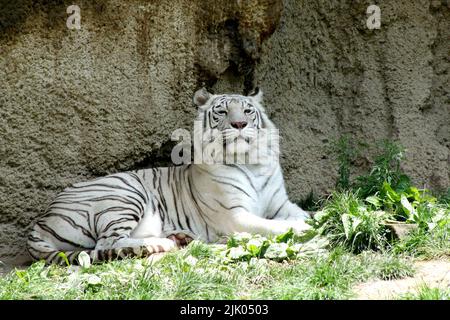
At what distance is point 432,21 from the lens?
25.6 ft

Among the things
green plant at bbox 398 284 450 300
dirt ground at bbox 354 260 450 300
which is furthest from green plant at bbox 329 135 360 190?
green plant at bbox 398 284 450 300

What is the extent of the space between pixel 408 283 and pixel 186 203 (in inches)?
94.5

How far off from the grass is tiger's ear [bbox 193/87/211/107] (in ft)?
6.10

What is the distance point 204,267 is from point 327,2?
3613mm

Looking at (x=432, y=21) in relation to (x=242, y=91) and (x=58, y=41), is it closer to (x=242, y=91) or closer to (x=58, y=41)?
(x=242, y=91)

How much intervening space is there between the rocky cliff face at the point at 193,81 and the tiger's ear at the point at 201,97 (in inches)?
7.5

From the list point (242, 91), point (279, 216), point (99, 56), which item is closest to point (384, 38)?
point (242, 91)

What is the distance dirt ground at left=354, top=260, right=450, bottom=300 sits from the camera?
15.3 ft

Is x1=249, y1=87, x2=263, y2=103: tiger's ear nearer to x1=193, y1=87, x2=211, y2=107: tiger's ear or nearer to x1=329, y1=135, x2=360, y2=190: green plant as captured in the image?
x1=193, y1=87, x2=211, y2=107: tiger's ear

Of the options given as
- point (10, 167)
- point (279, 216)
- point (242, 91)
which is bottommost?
point (279, 216)

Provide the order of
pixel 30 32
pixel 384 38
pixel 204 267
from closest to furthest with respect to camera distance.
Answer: pixel 204 267
pixel 30 32
pixel 384 38

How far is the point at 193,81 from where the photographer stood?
709 centimetres

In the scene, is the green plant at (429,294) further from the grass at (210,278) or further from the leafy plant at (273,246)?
the leafy plant at (273,246)

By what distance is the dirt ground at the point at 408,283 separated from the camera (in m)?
4.68
